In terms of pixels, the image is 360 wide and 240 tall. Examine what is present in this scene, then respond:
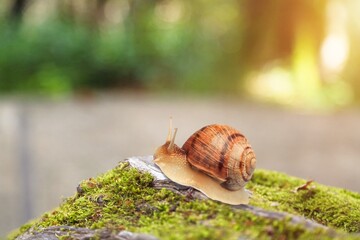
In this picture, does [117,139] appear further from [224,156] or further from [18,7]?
[18,7]

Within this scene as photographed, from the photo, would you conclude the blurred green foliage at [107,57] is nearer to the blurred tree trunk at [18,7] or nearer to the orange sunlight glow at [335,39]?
the blurred tree trunk at [18,7]

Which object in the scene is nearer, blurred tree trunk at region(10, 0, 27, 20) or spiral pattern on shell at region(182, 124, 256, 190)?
spiral pattern on shell at region(182, 124, 256, 190)

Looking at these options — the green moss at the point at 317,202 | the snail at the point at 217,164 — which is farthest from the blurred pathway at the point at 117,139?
the snail at the point at 217,164

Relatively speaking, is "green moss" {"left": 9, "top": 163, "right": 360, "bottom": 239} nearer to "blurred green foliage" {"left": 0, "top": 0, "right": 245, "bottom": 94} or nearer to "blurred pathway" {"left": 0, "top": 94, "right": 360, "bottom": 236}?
"blurred pathway" {"left": 0, "top": 94, "right": 360, "bottom": 236}

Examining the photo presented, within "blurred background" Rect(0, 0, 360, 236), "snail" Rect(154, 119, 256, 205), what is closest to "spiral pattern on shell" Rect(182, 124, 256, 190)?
"snail" Rect(154, 119, 256, 205)

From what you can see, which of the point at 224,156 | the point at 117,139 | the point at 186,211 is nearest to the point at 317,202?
the point at 224,156

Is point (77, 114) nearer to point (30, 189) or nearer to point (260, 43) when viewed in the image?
point (30, 189)

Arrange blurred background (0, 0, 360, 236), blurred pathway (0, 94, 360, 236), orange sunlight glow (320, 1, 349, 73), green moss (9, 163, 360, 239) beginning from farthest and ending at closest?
orange sunlight glow (320, 1, 349, 73) < blurred background (0, 0, 360, 236) < blurred pathway (0, 94, 360, 236) < green moss (9, 163, 360, 239)

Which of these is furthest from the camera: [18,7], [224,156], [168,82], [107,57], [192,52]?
[18,7]
